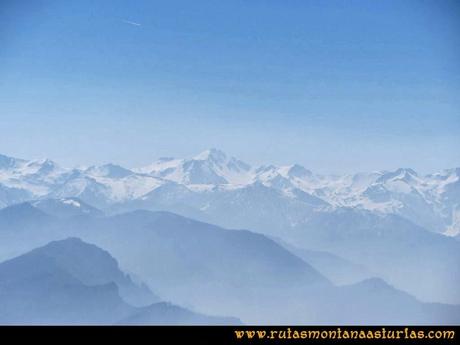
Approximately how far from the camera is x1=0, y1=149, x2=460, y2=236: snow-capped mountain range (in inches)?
465

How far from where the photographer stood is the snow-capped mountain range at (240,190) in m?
11.8

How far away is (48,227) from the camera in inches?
562

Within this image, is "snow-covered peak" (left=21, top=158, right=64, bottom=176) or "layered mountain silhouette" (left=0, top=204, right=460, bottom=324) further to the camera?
"snow-covered peak" (left=21, top=158, right=64, bottom=176)

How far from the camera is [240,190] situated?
41.3 ft
